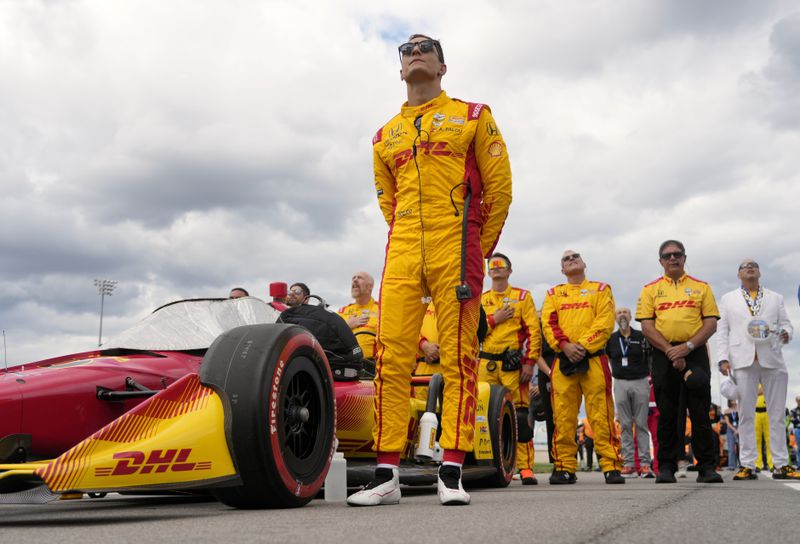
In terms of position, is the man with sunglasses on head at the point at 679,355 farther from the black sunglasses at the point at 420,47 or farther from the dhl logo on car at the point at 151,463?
the dhl logo on car at the point at 151,463

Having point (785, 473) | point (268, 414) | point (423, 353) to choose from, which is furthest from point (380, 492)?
point (785, 473)

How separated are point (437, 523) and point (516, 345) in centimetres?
534

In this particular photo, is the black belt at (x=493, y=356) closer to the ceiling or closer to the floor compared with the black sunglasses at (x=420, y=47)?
closer to the floor

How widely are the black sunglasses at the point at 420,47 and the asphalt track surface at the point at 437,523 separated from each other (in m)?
2.37

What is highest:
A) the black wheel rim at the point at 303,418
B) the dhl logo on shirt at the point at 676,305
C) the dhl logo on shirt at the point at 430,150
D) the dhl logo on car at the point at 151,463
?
the dhl logo on shirt at the point at 430,150

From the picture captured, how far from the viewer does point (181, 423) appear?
3232 mm

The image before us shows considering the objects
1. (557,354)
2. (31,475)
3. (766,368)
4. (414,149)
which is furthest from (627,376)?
(31,475)

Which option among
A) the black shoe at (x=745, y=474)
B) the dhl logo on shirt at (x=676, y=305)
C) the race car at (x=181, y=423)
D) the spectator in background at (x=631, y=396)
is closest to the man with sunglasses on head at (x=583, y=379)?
the dhl logo on shirt at (x=676, y=305)

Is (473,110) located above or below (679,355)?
above

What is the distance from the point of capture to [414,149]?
450 centimetres

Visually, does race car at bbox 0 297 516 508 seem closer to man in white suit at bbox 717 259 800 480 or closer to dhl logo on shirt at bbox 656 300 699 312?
dhl logo on shirt at bbox 656 300 699 312

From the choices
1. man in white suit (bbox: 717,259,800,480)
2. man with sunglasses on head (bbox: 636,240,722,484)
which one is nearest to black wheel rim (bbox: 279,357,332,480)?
man with sunglasses on head (bbox: 636,240,722,484)

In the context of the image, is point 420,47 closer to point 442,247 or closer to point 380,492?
point 442,247

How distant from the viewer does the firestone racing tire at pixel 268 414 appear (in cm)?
327
